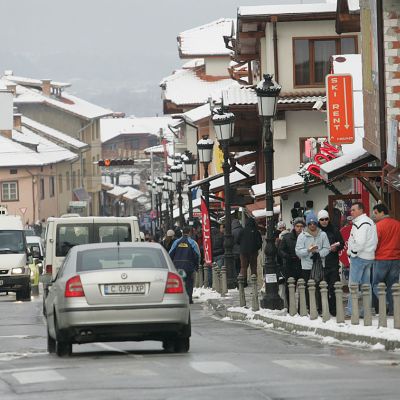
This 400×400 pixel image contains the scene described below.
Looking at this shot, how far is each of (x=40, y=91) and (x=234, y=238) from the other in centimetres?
10351

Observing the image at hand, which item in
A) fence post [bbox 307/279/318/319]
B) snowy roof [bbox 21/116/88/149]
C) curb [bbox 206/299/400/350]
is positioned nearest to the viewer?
curb [bbox 206/299/400/350]

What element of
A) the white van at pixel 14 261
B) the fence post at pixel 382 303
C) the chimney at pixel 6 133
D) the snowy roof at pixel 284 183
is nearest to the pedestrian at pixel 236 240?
the snowy roof at pixel 284 183

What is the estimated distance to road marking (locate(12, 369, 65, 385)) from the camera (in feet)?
48.0

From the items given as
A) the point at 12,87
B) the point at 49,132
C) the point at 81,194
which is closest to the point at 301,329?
the point at 49,132

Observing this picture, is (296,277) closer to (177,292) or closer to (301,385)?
(177,292)

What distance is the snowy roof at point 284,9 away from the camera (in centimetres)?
4344

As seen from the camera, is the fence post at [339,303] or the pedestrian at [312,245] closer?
the fence post at [339,303]

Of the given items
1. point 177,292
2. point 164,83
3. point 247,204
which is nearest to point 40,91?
point 164,83

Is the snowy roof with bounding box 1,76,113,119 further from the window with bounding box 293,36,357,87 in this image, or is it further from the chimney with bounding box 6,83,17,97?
the window with bounding box 293,36,357,87

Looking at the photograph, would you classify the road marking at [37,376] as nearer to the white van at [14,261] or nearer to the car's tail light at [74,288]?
the car's tail light at [74,288]

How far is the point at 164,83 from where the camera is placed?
89375 mm

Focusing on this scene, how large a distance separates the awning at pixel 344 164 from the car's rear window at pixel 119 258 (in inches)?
355

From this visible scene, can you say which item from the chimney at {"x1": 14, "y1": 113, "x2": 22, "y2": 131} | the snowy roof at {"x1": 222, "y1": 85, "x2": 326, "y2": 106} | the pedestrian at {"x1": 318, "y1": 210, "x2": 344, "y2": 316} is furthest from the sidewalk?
the chimney at {"x1": 14, "y1": 113, "x2": 22, "y2": 131}

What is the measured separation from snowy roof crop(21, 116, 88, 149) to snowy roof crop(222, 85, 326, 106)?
80866 millimetres
